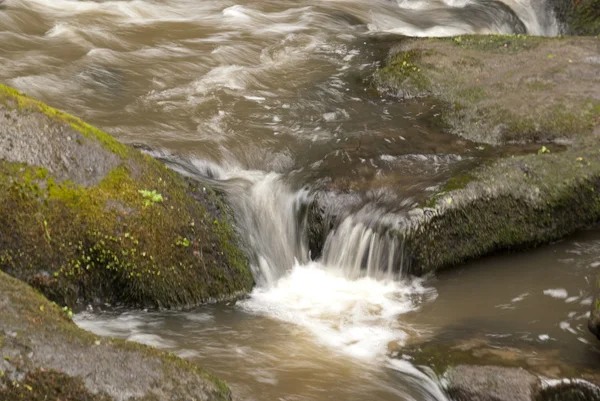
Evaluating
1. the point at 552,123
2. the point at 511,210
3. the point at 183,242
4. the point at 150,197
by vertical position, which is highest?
the point at 552,123

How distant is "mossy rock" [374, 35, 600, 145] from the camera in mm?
8844

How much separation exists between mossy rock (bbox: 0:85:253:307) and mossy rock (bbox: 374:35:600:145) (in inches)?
146

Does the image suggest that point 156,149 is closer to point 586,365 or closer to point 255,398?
point 255,398

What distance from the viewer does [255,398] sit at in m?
5.36

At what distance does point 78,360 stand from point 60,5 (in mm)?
9758

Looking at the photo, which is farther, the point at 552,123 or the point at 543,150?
the point at 552,123

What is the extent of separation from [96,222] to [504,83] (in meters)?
5.54

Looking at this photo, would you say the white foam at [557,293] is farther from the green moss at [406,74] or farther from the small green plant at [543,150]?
the green moss at [406,74]

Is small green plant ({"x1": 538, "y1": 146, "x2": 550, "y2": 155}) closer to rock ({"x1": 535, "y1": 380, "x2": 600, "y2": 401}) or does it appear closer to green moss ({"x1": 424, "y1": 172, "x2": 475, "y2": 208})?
green moss ({"x1": 424, "y1": 172, "x2": 475, "y2": 208})

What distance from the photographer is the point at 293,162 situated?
8.50 m

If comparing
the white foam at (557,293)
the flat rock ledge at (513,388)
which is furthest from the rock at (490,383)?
the white foam at (557,293)

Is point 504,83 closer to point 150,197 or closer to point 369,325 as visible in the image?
point 369,325

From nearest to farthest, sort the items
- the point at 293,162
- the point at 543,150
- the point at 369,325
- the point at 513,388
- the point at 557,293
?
the point at 513,388 → the point at 369,325 → the point at 557,293 → the point at 543,150 → the point at 293,162

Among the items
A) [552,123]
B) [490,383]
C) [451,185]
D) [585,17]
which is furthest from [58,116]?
[585,17]
